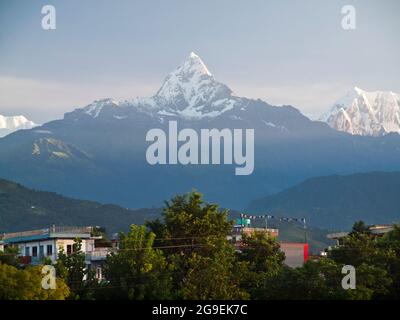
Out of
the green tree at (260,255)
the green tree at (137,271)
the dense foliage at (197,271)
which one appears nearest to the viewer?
the dense foliage at (197,271)

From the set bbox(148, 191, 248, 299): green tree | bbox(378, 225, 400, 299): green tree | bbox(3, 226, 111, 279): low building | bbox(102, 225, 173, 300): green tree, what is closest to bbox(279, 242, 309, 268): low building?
bbox(3, 226, 111, 279): low building

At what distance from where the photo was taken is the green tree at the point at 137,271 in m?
105

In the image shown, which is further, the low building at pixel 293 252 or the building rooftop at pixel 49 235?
the low building at pixel 293 252

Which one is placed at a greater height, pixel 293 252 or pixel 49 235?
pixel 49 235

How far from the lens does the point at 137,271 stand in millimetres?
107812

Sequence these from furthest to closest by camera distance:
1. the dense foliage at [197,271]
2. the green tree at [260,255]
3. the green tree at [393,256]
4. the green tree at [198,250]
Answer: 1. the green tree at [260,255]
2. the green tree at [393,256]
3. the green tree at [198,250]
4. the dense foliage at [197,271]

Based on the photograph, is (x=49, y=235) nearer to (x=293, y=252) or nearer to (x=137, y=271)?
(x=137, y=271)

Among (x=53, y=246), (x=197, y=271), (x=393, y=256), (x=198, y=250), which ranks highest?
(x=53, y=246)

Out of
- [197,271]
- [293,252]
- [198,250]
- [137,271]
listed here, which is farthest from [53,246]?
[293,252]

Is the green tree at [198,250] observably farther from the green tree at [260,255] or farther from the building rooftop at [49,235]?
the building rooftop at [49,235]

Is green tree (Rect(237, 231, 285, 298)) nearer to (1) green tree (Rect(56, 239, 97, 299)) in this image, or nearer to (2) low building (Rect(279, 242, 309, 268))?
(1) green tree (Rect(56, 239, 97, 299))

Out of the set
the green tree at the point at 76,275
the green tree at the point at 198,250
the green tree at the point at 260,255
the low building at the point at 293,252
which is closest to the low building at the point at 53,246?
the green tree at the point at 198,250

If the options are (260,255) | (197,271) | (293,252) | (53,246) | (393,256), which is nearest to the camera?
(197,271)

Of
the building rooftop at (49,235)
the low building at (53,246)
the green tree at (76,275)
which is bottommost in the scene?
the green tree at (76,275)
